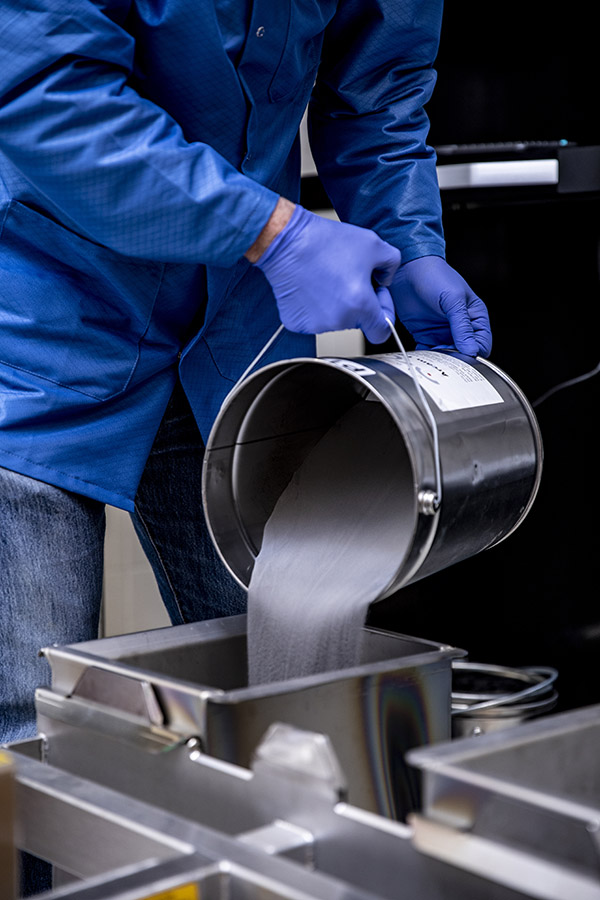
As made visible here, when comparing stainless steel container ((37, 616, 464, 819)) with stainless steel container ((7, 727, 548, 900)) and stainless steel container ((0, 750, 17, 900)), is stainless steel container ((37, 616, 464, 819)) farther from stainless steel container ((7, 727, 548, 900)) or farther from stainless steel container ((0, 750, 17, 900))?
stainless steel container ((0, 750, 17, 900))

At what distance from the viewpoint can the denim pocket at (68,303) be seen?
1.21 meters

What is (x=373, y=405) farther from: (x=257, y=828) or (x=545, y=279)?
(x=545, y=279)

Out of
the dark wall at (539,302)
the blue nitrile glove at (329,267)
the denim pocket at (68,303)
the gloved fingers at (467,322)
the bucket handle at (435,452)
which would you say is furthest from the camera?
the dark wall at (539,302)

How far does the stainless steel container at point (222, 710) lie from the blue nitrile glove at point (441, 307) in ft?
1.53

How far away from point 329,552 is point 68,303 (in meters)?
0.40

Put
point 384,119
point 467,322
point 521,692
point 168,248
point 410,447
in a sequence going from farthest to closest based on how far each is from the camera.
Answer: point 521,692, point 384,119, point 467,322, point 168,248, point 410,447

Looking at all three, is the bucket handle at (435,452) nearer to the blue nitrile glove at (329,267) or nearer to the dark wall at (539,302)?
the blue nitrile glove at (329,267)

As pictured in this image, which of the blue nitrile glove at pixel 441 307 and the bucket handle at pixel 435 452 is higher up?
the blue nitrile glove at pixel 441 307

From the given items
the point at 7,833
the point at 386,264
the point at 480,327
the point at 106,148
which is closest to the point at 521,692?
the point at 480,327

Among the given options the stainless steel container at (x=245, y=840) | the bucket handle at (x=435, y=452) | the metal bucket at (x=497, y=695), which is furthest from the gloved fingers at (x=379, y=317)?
the metal bucket at (x=497, y=695)

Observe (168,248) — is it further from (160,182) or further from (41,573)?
(41,573)

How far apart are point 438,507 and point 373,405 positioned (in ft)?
0.87

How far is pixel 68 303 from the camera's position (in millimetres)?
1226

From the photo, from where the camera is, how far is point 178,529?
1404mm
